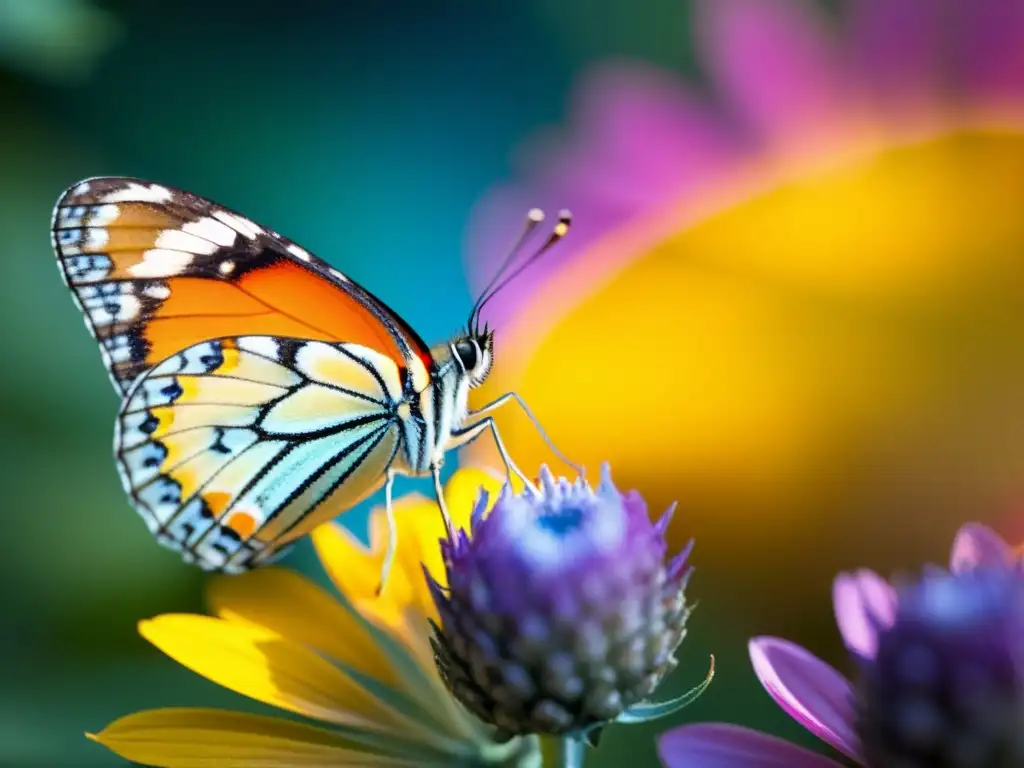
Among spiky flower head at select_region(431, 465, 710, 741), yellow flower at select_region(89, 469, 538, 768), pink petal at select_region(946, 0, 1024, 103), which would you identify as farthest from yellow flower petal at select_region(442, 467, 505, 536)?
pink petal at select_region(946, 0, 1024, 103)

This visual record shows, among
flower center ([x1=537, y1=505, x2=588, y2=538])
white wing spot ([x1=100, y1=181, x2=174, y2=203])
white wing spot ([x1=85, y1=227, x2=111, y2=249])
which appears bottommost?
flower center ([x1=537, y1=505, x2=588, y2=538])

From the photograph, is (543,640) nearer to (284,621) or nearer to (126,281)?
(284,621)

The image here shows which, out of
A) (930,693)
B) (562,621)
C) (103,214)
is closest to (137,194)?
(103,214)

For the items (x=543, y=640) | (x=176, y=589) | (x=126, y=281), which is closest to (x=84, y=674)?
(x=176, y=589)

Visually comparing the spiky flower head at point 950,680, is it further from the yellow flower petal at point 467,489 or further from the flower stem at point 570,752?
the yellow flower petal at point 467,489

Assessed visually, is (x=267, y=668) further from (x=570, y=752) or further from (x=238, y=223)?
Answer: (x=238, y=223)

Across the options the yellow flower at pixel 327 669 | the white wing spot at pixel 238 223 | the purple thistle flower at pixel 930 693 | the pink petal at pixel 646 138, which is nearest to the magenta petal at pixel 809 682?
the purple thistle flower at pixel 930 693

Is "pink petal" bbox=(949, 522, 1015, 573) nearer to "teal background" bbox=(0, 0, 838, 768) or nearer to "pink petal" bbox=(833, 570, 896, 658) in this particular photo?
"pink petal" bbox=(833, 570, 896, 658)
